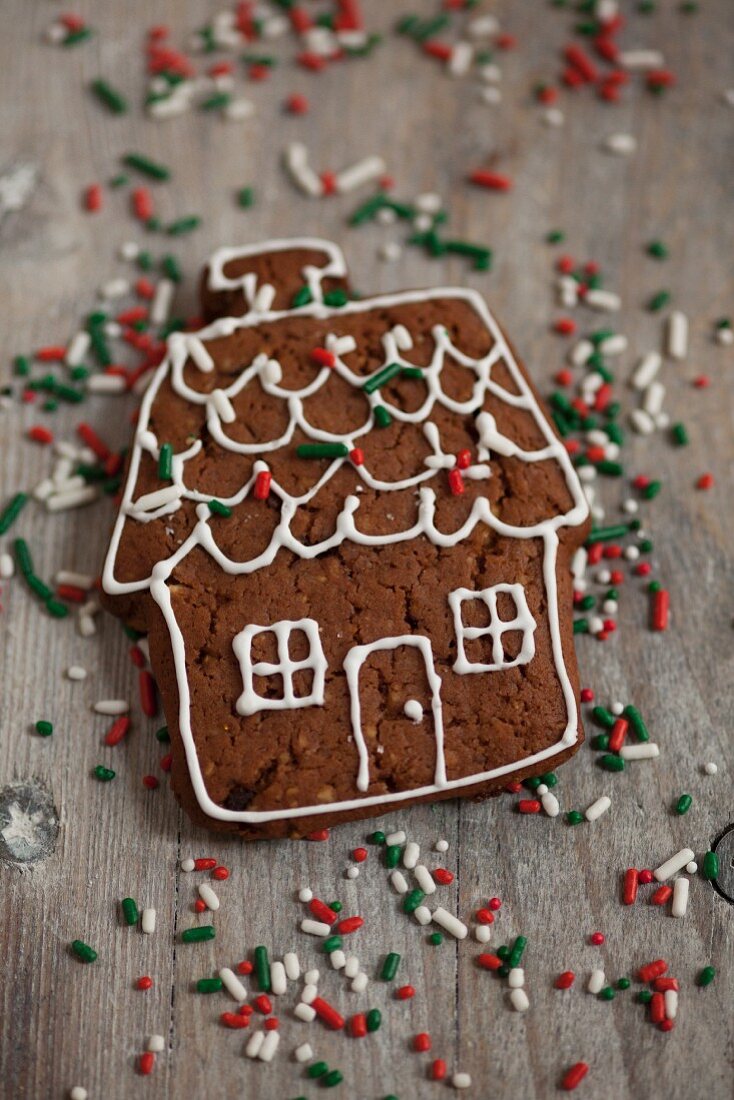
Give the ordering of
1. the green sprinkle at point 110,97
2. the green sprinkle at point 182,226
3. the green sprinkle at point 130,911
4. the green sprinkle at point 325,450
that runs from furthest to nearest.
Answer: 1. the green sprinkle at point 110,97
2. the green sprinkle at point 182,226
3. the green sprinkle at point 325,450
4. the green sprinkle at point 130,911

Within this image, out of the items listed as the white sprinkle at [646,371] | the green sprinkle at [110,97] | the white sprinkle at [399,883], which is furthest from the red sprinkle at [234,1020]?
the green sprinkle at [110,97]

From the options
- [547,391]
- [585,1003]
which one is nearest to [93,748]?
[585,1003]

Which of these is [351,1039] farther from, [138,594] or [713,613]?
[713,613]

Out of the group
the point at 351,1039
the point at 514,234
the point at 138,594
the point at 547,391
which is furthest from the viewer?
the point at 514,234

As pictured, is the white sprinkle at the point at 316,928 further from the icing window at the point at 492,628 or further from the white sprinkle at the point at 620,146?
the white sprinkle at the point at 620,146

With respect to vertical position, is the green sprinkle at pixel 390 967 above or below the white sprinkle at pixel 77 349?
below

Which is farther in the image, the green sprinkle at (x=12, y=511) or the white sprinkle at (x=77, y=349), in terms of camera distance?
the white sprinkle at (x=77, y=349)

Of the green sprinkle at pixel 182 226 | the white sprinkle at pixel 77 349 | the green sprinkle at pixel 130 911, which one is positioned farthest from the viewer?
the green sprinkle at pixel 182 226
